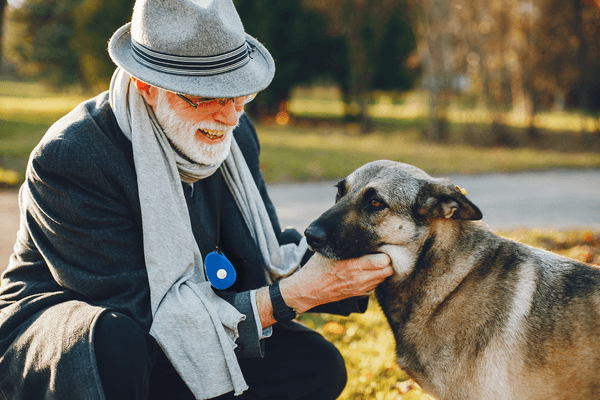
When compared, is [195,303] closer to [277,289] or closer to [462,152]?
[277,289]

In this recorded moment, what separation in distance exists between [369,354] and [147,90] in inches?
99.8

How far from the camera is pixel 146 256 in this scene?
2.22 m

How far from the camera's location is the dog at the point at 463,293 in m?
2.18

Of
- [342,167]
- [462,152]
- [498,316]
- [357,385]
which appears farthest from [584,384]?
[462,152]

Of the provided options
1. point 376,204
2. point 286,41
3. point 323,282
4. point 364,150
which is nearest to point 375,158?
point 364,150

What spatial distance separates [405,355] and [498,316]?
0.53m

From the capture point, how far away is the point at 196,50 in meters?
2.23

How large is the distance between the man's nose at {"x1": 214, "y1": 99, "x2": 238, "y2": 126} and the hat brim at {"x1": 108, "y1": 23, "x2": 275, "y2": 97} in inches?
5.9

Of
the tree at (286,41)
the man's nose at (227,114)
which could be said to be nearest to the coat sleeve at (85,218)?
the man's nose at (227,114)

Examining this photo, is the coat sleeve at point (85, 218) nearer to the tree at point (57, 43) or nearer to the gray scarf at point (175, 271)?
the gray scarf at point (175, 271)

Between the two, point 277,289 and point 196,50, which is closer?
point 196,50

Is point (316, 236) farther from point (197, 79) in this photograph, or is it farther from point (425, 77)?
point (425, 77)

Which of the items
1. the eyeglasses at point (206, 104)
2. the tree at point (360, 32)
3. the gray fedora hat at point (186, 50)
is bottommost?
the eyeglasses at point (206, 104)

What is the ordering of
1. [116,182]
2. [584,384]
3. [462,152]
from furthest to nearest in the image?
[462,152], [116,182], [584,384]
